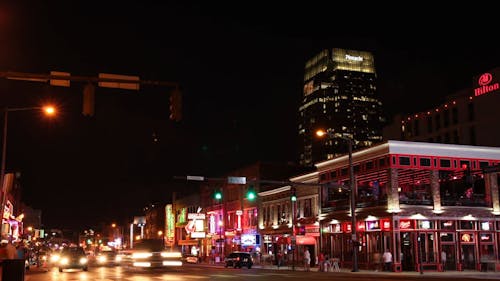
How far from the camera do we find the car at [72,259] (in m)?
43.2

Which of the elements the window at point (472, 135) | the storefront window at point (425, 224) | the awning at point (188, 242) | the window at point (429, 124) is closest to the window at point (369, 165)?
the storefront window at point (425, 224)

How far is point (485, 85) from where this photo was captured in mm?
86750

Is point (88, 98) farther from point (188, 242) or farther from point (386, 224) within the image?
point (188, 242)

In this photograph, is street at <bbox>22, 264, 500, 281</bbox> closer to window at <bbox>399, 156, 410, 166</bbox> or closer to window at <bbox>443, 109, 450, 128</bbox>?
window at <bbox>399, 156, 410, 166</bbox>

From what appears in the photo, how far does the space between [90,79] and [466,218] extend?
126 ft

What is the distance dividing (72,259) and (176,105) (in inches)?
1167

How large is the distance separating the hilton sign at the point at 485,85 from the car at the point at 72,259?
64.3 m

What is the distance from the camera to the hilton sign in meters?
85.3

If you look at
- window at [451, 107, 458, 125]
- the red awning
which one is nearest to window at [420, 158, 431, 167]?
the red awning

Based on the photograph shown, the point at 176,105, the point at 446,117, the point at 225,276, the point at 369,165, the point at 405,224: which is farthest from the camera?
the point at 446,117

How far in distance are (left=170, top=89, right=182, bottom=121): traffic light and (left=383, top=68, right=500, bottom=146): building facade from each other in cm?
7635

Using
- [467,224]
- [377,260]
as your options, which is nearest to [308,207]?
[377,260]

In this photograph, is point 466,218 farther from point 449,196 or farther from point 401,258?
point 401,258

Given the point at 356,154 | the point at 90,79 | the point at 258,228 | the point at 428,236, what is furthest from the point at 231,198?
the point at 90,79
